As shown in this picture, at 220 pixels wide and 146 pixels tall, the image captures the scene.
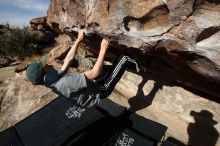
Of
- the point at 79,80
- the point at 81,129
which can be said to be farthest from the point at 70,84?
the point at 81,129

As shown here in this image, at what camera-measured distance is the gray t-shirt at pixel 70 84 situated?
3.09 metres

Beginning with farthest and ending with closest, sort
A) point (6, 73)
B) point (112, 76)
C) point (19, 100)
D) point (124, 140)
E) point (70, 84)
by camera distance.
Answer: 1. point (6, 73)
2. point (19, 100)
3. point (112, 76)
4. point (70, 84)
5. point (124, 140)

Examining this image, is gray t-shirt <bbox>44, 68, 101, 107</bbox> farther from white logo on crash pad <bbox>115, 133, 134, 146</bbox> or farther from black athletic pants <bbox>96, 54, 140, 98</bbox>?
white logo on crash pad <bbox>115, 133, 134, 146</bbox>

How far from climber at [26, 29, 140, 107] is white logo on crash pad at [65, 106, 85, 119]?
0.26 m

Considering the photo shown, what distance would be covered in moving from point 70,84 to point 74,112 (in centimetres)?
34

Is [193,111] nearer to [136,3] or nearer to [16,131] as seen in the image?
[136,3]

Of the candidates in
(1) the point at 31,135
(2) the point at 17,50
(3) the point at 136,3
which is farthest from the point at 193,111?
(2) the point at 17,50

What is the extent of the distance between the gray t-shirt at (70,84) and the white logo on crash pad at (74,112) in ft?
0.84

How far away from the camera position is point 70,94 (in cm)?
319

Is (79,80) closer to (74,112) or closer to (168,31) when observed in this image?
(74,112)

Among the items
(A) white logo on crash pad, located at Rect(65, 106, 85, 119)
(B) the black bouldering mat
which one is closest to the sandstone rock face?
(B) the black bouldering mat

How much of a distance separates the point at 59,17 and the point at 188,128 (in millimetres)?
3036

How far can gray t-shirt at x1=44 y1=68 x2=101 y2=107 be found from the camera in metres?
3.09

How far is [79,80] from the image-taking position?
3.11 metres
